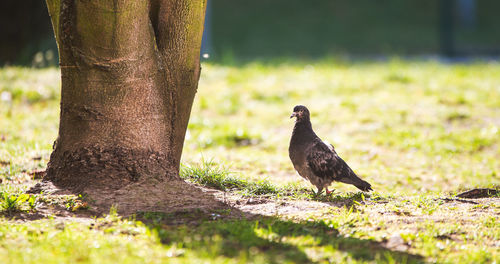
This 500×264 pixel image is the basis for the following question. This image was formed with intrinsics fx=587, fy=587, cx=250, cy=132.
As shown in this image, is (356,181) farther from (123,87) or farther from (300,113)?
(123,87)

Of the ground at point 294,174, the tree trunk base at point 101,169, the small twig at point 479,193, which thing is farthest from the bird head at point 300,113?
the small twig at point 479,193

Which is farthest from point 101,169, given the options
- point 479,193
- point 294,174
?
point 479,193

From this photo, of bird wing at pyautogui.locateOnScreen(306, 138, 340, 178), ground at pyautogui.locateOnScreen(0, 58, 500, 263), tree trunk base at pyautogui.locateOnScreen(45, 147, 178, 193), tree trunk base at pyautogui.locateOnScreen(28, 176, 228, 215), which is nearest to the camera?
ground at pyautogui.locateOnScreen(0, 58, 500, 263)

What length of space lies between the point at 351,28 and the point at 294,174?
13.1 m

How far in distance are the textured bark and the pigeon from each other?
3.28 feet

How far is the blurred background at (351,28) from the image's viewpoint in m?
15.5

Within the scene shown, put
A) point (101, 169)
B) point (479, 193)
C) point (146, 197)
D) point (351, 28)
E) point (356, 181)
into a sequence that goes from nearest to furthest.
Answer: point (146, 197) < point (101, 169) < point (356, 181) < point (479, 193) < point (351, 28)

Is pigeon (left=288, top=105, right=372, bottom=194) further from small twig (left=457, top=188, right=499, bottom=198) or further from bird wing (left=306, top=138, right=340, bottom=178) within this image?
small twig (left=457, top=188, right=499, bottom=198)

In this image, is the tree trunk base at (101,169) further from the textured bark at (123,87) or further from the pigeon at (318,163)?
the pigeon at (318,163)

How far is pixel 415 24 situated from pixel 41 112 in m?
13.7

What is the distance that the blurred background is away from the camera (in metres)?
15.5

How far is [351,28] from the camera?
18.5m

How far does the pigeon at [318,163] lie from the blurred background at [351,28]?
359 inches

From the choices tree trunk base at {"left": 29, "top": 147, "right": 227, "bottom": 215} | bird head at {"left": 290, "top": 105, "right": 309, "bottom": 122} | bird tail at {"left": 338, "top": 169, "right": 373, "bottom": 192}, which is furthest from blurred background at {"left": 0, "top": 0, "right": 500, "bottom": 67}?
tree trunk base at {"left": 29, "top": 147, "right": 227, "bottom": 215}
